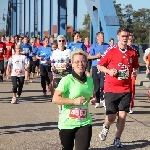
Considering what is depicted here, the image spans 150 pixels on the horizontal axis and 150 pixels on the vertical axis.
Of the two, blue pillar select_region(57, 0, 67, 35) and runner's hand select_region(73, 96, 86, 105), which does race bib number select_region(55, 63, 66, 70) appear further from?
blue pillar select_region(57, 0, 67, 35)

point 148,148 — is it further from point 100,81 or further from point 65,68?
point 100,81

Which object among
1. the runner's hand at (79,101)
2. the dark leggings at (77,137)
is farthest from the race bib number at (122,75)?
the runner's hand at (79,101)

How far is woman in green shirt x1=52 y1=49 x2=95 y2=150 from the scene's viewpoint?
5.77 meters

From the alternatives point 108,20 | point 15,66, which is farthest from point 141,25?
point 15,66

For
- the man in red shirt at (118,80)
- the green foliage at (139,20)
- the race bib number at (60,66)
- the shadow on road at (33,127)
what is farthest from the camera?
the green foliage at (139,20)

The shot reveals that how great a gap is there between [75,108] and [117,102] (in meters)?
2.52

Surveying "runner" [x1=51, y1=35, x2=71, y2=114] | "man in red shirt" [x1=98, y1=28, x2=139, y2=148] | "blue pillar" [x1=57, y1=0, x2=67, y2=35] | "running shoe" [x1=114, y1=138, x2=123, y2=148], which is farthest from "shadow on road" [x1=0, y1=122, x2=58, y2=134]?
"blue pillar" [x1=57, y1=0, x2=67, y2=35]

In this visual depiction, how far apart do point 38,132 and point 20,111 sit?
10.2ft

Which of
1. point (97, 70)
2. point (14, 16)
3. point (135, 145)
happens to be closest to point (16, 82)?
point (97, 70)

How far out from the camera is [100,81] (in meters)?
13.1

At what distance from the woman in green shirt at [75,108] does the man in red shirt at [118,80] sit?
228 centimetres

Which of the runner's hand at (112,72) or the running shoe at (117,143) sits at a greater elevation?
the runner's hand at (112,72)

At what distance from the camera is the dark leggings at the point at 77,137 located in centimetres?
573

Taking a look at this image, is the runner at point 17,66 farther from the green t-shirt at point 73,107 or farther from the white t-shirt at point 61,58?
the green t-shirt at point 73,107
